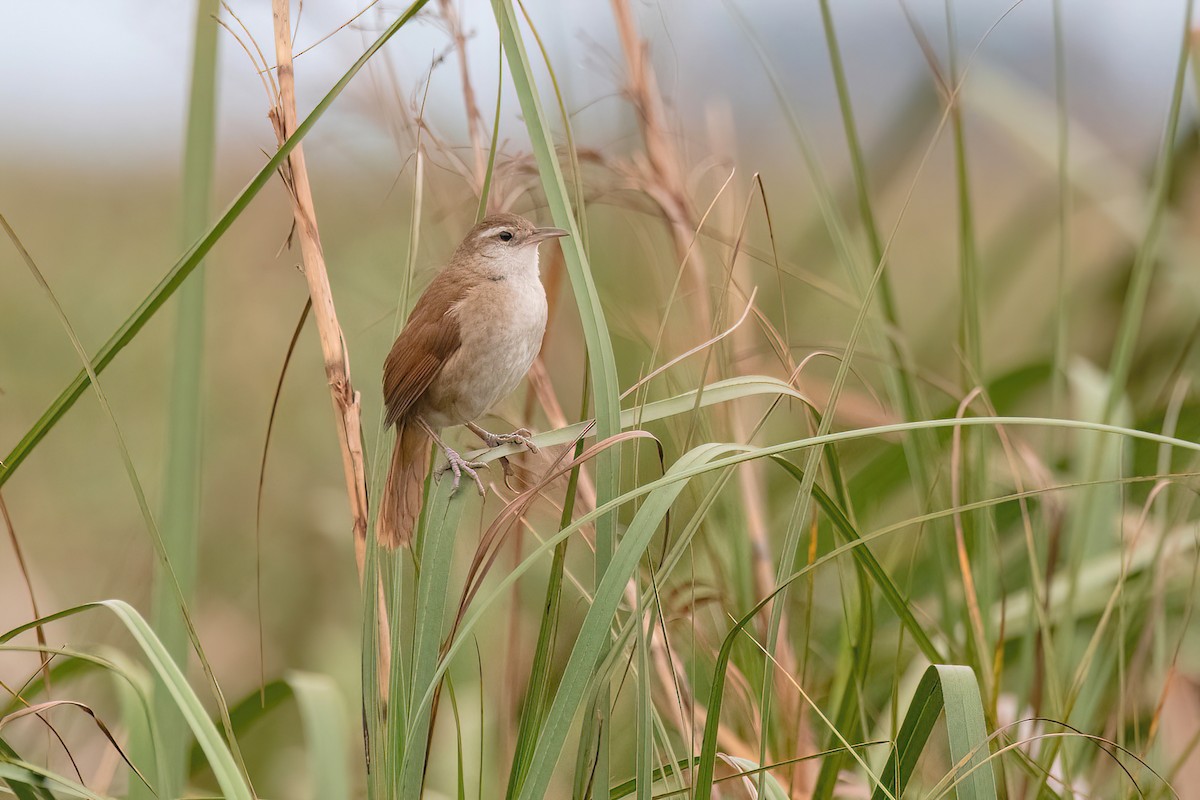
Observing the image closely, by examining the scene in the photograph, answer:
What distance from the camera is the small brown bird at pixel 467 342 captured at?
6.41 ft

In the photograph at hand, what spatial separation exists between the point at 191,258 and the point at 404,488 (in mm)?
913

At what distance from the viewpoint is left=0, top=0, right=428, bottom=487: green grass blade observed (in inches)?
40.9

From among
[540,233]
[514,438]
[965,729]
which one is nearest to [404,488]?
[514,438]

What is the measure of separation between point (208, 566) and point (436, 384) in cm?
177

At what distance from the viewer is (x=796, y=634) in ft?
7.54

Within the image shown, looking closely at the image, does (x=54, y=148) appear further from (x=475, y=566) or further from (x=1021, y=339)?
(x=475, y=566)

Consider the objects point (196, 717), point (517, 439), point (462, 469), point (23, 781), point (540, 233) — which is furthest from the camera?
point (540, 233)

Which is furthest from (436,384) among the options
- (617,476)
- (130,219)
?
(130,219)

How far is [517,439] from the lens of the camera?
1698 millimetres

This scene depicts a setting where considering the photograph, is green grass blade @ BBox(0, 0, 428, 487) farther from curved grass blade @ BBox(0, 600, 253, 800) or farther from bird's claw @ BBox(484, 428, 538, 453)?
bird's claw @ BBox(484, 428, 538, 453)

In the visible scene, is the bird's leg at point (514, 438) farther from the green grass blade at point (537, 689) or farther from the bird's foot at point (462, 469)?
the green grass blade at point (537, 689)

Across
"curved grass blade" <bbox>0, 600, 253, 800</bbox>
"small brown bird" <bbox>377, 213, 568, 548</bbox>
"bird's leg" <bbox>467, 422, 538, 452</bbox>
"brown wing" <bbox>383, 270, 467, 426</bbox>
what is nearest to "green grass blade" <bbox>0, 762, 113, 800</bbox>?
"curved grass blade" <bbox>0, 600, 253, 800</bbox>

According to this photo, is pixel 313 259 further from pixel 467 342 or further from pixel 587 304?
pixel 467 342

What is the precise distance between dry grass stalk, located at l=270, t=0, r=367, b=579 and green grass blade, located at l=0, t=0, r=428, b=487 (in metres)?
0.26
